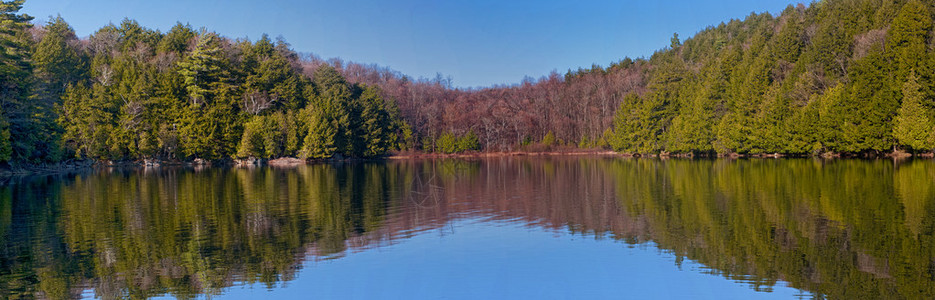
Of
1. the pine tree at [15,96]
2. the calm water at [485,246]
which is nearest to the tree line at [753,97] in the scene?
the calm water at [485,246]

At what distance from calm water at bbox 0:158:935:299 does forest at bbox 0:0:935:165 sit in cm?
3373

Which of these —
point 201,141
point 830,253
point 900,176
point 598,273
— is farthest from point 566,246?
point 201,141

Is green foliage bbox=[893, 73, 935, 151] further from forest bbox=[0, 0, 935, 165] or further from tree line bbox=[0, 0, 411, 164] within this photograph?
tree line bbox=[0, 0, 411, 164]

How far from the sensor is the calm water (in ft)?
37.1

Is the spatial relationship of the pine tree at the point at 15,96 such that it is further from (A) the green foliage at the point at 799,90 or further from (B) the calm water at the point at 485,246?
(A) the green foliage at the point at 799,90

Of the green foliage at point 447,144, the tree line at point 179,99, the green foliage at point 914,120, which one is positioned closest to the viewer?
the green foliage at point 914,120

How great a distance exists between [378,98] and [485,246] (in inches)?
3548

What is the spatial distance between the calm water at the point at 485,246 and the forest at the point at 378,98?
33.7 metres

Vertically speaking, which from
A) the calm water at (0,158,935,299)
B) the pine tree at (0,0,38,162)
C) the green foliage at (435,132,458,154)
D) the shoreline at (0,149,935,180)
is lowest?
the calm water at (0,158,935,299)

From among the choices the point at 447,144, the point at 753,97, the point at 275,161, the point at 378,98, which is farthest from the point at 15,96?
the point at 753,97

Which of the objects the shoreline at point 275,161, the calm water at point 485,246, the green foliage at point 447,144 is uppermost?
the green foliage at point 447,144

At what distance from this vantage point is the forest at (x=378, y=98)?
178 ft

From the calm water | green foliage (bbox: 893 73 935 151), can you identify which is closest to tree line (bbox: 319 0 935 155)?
green foliage (bbox: 893 73 935 151)

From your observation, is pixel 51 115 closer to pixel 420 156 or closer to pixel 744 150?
pixel 420 156
